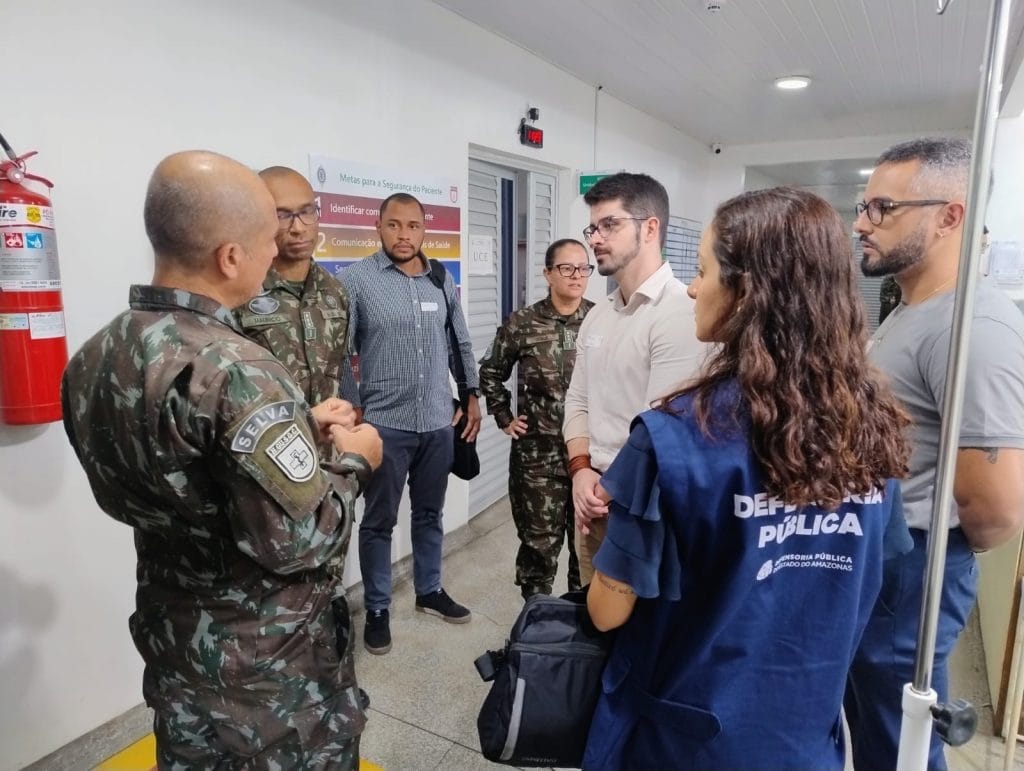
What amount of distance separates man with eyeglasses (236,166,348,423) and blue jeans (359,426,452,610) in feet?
1.49

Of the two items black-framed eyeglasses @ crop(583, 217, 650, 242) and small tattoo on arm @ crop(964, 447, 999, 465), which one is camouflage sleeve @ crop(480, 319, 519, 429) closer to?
black-framed eyeglasses @ crop(583, 217, 650, 242)

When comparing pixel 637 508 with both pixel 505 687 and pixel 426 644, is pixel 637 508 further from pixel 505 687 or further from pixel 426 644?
pixel 426 644

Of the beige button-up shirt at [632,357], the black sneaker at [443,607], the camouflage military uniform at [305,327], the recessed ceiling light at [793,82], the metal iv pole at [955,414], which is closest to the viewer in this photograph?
the metal iv pole at [955,414]

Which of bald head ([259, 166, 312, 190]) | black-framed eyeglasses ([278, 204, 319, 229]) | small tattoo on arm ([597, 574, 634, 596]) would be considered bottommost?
small tattoo on arm ([597, 574, 634, 596])

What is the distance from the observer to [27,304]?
157cm

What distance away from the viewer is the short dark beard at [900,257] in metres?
1.37

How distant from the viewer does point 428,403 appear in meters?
2.57

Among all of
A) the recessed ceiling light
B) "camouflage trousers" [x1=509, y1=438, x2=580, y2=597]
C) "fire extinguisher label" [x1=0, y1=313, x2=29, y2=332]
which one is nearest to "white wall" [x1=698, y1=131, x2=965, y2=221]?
the recessed ceiling light

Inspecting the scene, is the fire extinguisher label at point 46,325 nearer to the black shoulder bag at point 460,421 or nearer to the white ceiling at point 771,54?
the black shoulder bag at point 460,421

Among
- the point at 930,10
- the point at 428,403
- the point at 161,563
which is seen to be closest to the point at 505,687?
the point at 161,563

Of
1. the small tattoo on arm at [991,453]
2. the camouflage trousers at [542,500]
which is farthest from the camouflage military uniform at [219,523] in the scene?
the camouflage trousers at [542,500]

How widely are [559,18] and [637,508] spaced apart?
9.90 ft

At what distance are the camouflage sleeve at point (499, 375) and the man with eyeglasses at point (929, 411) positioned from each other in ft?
4.99

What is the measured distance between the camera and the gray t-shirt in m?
1.19
